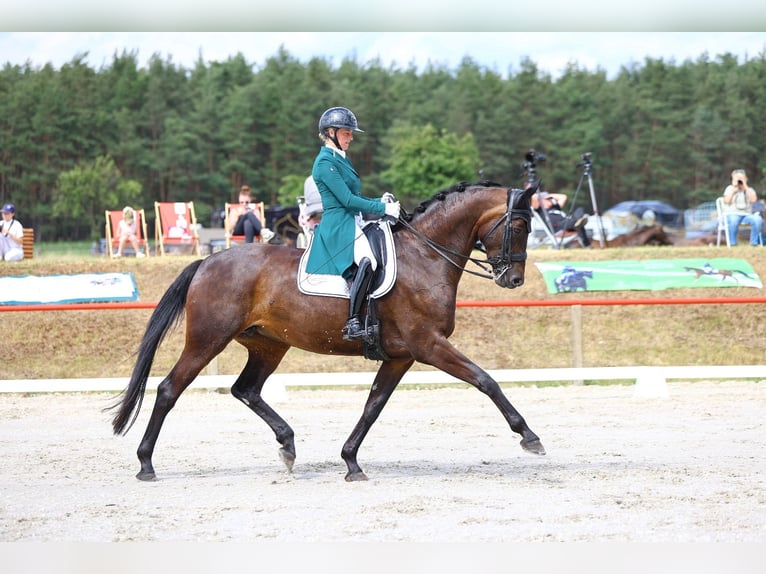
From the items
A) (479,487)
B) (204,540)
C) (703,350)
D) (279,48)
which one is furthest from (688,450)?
(279,48)

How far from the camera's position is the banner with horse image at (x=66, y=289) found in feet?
43.8

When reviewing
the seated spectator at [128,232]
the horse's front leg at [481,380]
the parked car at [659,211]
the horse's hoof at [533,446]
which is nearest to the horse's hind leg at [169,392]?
the horse's front leg at [481,380]

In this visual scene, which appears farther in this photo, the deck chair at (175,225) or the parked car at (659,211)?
the parked car at (659,211)

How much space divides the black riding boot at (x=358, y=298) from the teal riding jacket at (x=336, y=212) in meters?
0.11

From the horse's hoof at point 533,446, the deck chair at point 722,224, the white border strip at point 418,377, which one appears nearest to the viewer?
the horse's hoof at point 533,446

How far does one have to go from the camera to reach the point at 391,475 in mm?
7004

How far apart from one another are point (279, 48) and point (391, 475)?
57.8 metres

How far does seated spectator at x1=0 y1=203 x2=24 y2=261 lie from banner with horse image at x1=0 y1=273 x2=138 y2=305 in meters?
1.67

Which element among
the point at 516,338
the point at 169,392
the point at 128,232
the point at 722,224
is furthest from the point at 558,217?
the point at 169,392

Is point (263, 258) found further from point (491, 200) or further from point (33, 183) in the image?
point (33, 183)

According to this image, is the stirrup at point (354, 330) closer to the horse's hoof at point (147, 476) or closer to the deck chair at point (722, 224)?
the horse's hoof at point (147, 476)

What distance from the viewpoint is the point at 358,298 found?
6.75 m

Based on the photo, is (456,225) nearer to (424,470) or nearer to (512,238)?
(512,238)

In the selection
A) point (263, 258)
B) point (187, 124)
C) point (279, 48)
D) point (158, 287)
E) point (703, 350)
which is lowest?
point (703, 350)
